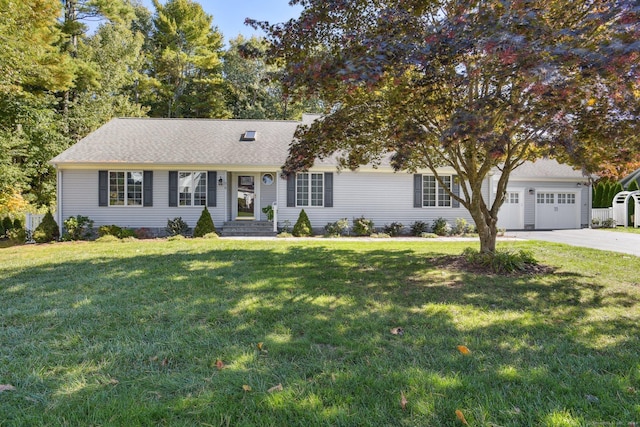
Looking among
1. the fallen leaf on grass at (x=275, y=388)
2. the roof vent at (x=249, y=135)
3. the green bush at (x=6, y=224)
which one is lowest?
the fallen leaf on grass at (x=275, y=388)

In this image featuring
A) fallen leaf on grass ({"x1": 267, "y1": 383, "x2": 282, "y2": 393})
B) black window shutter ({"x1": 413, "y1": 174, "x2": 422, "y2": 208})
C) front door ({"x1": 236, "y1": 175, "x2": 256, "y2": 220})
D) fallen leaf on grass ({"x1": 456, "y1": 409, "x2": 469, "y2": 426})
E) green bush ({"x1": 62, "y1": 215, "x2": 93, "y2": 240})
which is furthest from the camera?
front door ({"x1": 236, "y1": 175, "x2": 256, "y2": 220})

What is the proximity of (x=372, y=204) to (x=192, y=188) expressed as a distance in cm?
690

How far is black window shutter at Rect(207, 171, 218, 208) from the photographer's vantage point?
1331 centimetres

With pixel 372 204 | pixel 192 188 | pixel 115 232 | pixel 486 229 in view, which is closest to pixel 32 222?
pixel 115 232

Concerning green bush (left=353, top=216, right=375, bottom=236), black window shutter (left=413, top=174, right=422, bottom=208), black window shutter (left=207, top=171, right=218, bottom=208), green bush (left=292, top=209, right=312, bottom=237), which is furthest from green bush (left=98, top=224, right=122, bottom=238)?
black window shutter (left=413, top=174, right=422, bottom=208)

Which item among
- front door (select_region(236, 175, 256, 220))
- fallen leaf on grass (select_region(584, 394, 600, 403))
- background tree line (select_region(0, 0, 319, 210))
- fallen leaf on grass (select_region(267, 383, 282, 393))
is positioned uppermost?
background tree line (select_region(0, 0, 319, 210))

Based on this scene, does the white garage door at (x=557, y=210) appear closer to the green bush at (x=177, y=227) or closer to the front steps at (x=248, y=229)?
the front steps at (x=248, y=229)

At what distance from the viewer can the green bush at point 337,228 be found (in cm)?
1321

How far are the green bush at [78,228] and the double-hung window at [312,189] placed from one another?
7.58 m

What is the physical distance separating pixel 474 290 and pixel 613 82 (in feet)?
Answer: 10.2

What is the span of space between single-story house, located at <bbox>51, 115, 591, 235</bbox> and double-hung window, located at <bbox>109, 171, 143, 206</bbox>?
0.11ft

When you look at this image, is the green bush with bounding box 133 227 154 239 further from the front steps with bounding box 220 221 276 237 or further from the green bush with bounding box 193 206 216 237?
the front steps with bounding box 220 221 276 237

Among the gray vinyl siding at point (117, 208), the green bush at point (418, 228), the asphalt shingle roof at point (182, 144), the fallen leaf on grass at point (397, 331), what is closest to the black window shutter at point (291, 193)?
the asphalt shingle roof at point (182, 144)

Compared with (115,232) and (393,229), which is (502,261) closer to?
(393,229)
